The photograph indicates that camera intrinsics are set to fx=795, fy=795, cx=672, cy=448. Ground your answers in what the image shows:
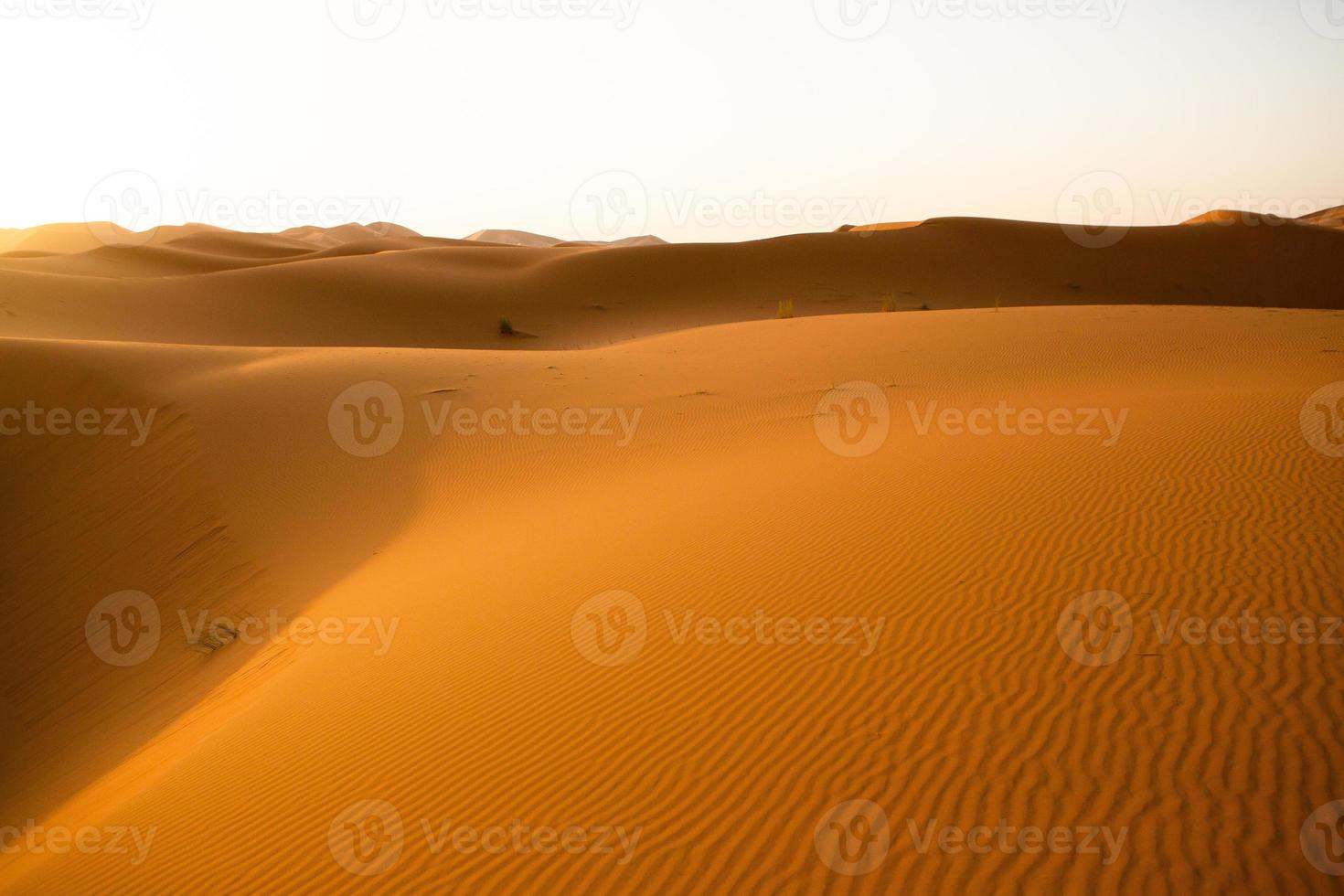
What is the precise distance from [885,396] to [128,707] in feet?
29.2

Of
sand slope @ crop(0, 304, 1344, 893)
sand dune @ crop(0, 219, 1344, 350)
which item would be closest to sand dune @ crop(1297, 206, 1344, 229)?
sand dune @ crop(0, 219, 1344, 350)

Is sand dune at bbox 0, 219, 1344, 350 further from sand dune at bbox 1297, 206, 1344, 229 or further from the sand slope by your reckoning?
sand dune at bbox 1297, 206, 1344, 229

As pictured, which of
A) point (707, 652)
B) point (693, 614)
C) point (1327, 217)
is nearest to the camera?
point (707, 652)

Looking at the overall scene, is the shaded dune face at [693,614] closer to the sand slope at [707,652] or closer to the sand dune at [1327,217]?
the sand slope at [707,652]

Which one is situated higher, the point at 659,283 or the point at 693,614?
the point at 659,283

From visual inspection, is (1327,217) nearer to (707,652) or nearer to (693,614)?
(693,614)

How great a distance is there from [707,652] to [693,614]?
0.51 metres

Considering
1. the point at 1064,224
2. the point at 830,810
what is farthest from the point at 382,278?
the point at 1064,224

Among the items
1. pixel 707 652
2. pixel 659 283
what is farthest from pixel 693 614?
pixel 659 283

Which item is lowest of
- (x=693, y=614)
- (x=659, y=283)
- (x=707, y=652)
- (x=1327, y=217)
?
(x=707, y=652)

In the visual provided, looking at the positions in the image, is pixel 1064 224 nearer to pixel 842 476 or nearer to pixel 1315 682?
pixel 842 476

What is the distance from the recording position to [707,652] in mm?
4715

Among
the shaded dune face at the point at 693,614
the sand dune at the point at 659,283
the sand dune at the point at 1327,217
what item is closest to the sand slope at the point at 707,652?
the shaded dune face at the point at 693,614

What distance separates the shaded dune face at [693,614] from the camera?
3318mm
